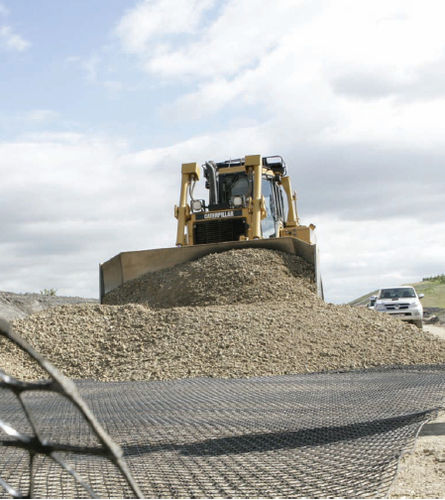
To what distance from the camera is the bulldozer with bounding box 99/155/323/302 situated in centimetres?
1260

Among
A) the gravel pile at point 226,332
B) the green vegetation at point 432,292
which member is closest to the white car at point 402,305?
the gravel pile at point 226,332

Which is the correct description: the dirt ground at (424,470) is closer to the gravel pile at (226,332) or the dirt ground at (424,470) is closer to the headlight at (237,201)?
the gravel pile at (226,332)

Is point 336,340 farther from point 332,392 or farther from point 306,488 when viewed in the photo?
point 306,488

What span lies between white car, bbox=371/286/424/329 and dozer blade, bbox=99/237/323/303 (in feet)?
13.6

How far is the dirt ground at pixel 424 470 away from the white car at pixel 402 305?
12.2 metres

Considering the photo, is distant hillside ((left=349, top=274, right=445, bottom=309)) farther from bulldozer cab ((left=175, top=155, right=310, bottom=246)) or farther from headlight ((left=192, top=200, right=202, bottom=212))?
headlight ((left=192, top=200, right=202, bottom=212))

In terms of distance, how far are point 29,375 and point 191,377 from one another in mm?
2607

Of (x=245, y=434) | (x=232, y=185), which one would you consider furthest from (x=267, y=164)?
(x=245, y=434)

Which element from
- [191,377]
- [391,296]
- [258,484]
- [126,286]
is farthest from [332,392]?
[391,296]

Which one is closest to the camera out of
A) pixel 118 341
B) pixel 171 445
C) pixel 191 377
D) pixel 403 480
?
pixel 403 480

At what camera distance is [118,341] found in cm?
957

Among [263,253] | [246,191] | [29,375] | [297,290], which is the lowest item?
[29,375]

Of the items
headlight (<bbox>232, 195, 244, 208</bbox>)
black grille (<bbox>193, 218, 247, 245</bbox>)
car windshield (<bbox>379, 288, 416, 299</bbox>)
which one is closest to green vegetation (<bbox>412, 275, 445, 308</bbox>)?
car windshield (<bbox>379, 288, 416, 299</bbox>)

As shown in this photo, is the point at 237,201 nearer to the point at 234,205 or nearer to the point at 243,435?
the point at 234,205
